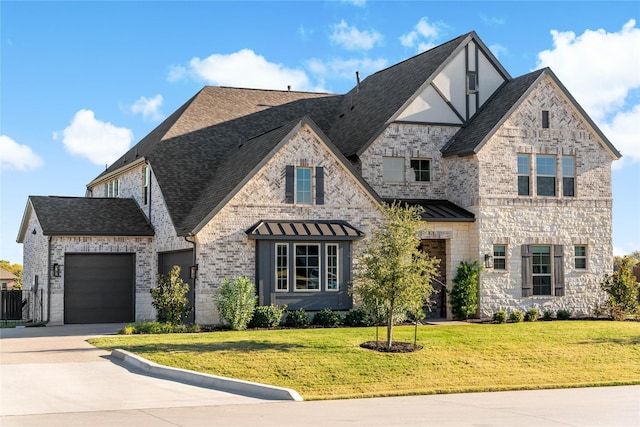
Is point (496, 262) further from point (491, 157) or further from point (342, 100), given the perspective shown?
point (342, 100)

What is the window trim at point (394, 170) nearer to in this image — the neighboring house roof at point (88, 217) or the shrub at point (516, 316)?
the shrub at point (516, 316)

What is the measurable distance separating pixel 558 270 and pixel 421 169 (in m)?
6.60

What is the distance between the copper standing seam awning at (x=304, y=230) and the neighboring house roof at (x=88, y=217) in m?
7.08

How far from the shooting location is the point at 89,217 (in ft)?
110

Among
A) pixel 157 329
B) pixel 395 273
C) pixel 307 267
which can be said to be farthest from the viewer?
pixel 307 267

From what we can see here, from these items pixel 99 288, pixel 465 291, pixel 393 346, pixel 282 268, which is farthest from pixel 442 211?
pixel 99 288

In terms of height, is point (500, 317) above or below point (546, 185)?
below

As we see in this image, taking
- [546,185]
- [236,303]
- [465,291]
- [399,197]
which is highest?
[546,185]

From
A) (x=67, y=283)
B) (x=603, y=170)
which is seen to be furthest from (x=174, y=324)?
(x=603, y=170)

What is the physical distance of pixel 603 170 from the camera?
33312mm

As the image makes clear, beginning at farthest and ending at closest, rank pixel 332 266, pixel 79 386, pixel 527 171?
pixel 527 171, pixel 332 266, pixel 79 386

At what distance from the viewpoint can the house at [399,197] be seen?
28.7 m

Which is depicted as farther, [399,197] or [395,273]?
[399,197]

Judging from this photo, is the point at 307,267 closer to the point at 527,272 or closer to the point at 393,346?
the point at 393,346
